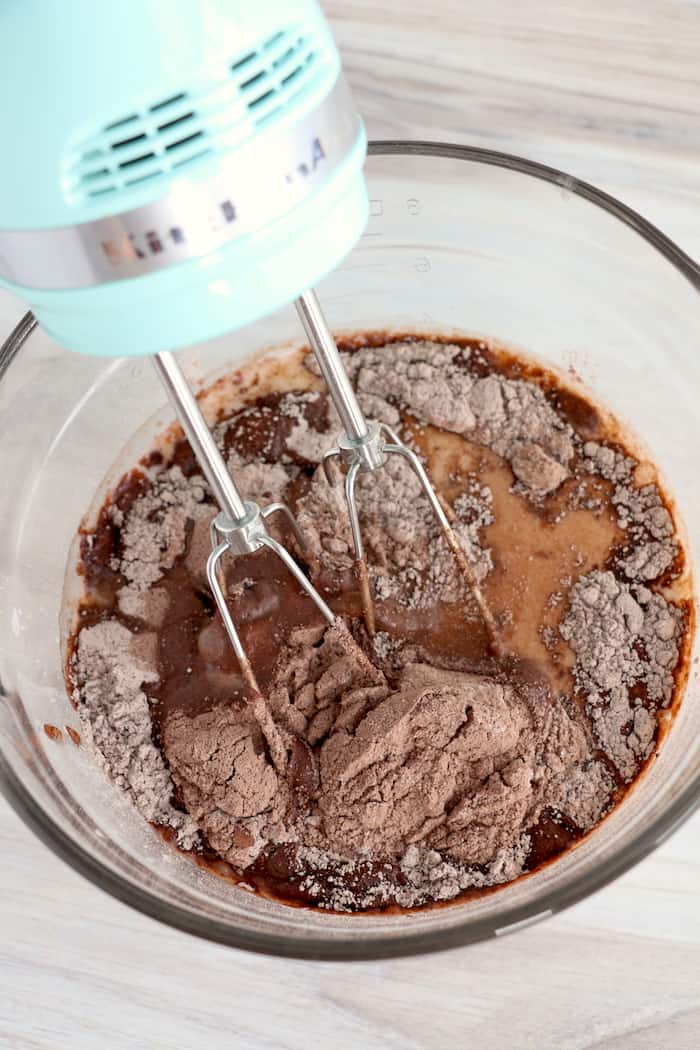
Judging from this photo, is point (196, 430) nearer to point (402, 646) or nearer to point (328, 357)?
point (328, 357)

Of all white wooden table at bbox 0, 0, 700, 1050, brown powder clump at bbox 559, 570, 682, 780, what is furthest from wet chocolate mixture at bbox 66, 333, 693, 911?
white wooden table at bbox 0, 0, 700, 1050

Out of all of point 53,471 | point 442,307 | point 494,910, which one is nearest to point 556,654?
point 494,910

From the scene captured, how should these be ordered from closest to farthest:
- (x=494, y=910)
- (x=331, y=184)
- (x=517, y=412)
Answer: (x=331, y=184)
(x=494, y=910)
(x=517, y=412)

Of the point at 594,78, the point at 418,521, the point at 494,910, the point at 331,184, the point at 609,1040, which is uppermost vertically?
the point at 331,184

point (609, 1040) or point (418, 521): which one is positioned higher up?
point (418, 521)

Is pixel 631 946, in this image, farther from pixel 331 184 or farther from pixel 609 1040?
pixel 331 184

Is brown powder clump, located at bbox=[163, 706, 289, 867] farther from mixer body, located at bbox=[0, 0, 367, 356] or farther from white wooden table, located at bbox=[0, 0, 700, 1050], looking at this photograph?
mixer body, located at bbox=[0, 0, 367, 356]
